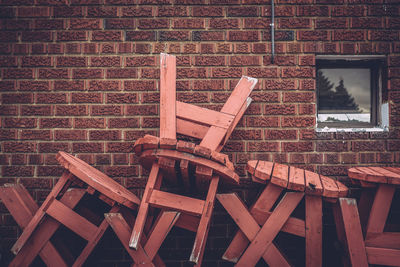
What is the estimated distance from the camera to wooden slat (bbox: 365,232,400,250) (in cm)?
175

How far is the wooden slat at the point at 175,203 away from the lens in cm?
169

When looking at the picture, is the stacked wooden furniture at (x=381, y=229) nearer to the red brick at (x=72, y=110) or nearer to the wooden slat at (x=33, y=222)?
the wooden slat at (x=33, y=222)

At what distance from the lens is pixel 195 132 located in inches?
71.9

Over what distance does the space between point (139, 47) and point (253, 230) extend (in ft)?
5.89

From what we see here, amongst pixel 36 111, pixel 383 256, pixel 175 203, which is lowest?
pixel 383 256

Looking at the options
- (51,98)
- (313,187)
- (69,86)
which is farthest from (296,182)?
(51,98)

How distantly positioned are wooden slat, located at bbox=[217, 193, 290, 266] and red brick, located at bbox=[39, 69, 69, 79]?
1.75m

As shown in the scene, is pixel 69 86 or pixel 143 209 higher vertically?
pixel 69 86

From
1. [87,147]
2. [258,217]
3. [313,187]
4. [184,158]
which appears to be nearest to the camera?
[184,158]

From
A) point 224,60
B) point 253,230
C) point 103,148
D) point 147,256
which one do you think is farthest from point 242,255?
point 224,60

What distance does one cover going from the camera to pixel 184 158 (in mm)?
1571

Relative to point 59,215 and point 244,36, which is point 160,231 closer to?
point 59,215

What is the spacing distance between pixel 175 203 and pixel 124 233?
40 cm

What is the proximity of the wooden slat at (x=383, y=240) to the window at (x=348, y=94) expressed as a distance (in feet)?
3.38
